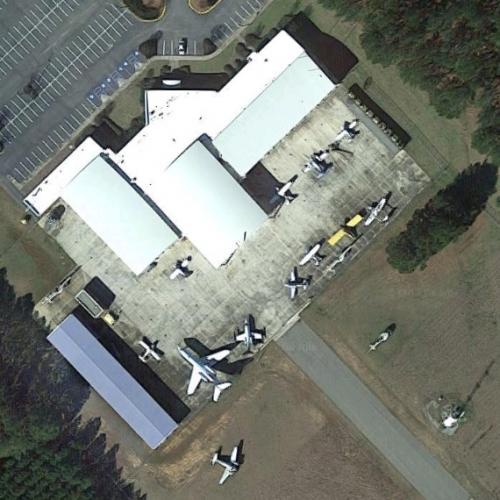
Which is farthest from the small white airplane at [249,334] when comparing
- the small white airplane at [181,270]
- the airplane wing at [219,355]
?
the small white airplane at [181,270]

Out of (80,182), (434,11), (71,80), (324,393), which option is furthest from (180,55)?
(324,393)

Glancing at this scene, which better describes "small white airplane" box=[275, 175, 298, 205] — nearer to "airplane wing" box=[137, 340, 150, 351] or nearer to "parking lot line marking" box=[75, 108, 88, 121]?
"airplane wing" box=[137, 340, 150, 351]

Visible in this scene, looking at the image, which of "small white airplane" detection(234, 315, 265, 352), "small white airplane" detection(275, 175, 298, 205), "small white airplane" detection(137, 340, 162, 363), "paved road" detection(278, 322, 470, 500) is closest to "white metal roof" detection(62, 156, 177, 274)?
"small white airplane" detection(137, 340, 162, 363)

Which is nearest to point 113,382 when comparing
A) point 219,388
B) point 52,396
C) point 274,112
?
point 52,396

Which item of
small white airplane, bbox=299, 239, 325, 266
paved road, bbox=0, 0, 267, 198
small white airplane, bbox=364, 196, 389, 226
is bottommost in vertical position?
small white airplane, bbox=364, 196, 389, 226

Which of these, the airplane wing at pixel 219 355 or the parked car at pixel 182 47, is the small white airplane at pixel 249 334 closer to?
the airplane wing at pixel 219 355

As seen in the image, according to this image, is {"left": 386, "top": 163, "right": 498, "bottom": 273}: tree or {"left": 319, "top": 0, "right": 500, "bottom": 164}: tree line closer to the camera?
{"left": 319, "top": 0, "right": 500, "bottom": 164}: tree line

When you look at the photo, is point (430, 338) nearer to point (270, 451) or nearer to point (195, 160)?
point (270, 451)
